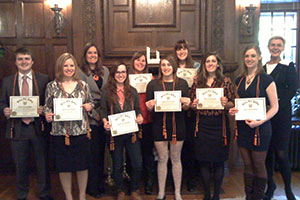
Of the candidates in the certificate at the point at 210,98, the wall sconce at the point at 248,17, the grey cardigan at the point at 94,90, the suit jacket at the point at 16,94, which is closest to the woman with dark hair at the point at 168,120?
the certificate at the point at 210,98

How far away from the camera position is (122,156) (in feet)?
9.16

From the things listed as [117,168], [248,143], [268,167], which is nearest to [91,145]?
[117,168]

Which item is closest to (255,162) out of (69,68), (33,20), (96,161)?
(96,161)

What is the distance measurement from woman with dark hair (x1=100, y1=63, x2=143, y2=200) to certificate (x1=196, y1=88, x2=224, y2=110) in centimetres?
64

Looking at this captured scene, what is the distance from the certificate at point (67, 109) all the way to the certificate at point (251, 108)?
153cm

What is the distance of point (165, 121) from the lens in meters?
2.80

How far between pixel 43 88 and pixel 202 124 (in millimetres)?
1769

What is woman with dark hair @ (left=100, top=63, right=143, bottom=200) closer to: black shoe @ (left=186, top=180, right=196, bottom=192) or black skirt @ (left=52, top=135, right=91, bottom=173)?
black skirt @ (left=52, top=135, right=91, bottom=173)

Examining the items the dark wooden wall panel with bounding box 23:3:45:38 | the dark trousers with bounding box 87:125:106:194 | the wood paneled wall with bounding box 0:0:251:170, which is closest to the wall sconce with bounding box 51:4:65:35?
the wood paneled wall with bounding box 0:0:251:170

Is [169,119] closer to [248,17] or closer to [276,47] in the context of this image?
[276,47]

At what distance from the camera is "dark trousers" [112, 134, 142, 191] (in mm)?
2750

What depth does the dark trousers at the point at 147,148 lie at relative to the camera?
10.1 feet

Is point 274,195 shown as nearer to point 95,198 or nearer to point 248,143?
point 248,143

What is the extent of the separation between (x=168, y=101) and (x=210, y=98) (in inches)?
16.4
